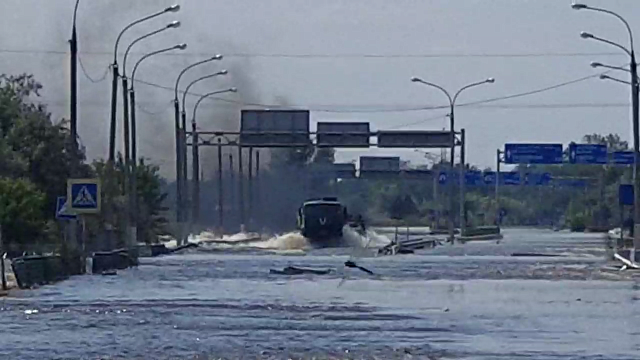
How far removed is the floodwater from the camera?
24312 mm

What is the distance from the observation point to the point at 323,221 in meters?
100

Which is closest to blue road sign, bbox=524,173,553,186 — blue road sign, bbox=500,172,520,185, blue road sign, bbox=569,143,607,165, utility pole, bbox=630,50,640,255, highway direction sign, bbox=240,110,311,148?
blue road sign, bbox=500,172,520,185

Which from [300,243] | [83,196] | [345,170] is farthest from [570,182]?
[83,196]

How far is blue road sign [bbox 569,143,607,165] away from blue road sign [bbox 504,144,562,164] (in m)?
0.92

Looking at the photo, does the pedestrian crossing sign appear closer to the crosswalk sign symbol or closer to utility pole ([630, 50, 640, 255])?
the crosswalk sign symbol

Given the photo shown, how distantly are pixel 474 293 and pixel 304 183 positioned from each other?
4618 inches

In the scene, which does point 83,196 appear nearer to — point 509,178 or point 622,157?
point 622,157

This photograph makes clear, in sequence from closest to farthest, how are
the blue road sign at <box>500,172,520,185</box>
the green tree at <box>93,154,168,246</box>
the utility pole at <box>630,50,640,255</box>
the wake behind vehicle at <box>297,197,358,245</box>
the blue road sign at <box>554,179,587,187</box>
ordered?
the utility pole at <box>630,50,640,255</box>
the green tree at <box>93,154,168,246</box>
the wake behind vehicle at <box>297,197,358,245</box>
the blue road sign at <box>500,172,520,185</box>
the blue road sign at <box>554,179,587,187</box>

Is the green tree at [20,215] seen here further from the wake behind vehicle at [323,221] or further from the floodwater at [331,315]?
the wake behind vehicle at [323,221]

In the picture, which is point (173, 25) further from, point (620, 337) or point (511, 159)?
point (511, 159)

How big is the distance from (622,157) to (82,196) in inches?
3080

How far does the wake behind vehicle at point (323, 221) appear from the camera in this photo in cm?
10013

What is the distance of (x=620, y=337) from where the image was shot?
27281 mm

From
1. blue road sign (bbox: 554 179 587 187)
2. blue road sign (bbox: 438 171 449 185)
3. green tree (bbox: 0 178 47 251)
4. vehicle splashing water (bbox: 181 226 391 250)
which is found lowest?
vehicle splashing water (bbox: 181 226 391 250)
